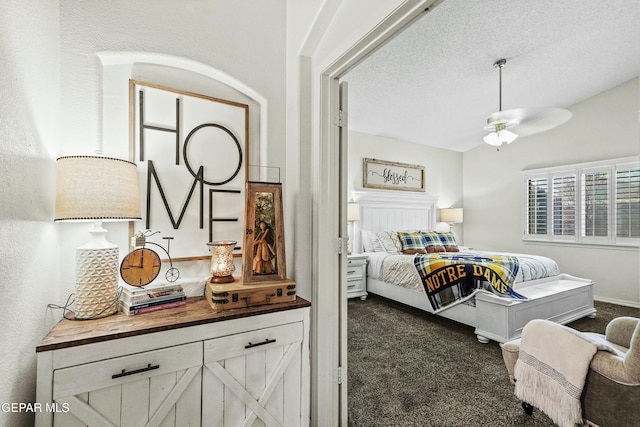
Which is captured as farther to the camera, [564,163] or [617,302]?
[564,163]

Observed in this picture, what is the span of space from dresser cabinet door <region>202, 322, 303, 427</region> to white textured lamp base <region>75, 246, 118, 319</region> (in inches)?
18.4

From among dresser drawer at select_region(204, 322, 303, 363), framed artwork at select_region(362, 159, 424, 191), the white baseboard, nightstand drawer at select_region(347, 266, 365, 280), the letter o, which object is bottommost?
the white baseboard

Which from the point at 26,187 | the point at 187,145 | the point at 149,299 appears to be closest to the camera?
the point at 26,187

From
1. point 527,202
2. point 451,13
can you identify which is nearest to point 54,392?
point 451,13

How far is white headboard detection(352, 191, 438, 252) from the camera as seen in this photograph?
4.76 m

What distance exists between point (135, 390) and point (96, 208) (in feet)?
2.33

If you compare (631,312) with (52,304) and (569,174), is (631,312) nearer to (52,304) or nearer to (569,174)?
(569,174)

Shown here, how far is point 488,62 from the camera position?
134 inches

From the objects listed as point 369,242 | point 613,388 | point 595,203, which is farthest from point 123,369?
point 595,203

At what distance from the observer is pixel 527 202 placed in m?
5.16

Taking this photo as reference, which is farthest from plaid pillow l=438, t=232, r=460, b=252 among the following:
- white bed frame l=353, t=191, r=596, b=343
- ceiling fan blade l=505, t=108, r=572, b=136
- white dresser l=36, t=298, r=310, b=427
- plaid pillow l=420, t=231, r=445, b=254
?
white dresser l=36, t=298, r=310, b=427

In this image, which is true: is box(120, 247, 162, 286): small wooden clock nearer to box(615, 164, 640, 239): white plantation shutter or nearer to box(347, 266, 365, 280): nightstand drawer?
box(347, 266, 365, 280): nightstand drawer

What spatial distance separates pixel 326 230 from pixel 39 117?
1.33 meters

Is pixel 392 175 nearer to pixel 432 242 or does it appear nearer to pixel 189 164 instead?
pixel 432 242
